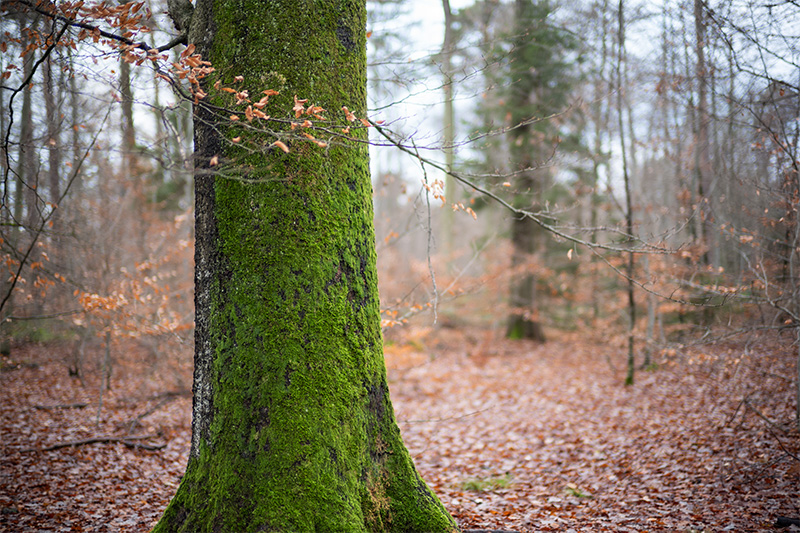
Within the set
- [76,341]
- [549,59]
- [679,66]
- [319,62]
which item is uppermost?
[549,59]

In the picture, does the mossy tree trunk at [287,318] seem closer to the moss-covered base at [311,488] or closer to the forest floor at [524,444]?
the moss-covered base at [311,488]

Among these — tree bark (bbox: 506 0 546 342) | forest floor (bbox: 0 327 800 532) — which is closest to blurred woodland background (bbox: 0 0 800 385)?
tree bark (bbox: 506 0 546 342)

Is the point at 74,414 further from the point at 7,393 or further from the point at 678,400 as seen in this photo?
the point at 678,400

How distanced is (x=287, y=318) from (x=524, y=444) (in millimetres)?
4887

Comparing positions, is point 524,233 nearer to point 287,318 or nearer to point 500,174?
point 500,174

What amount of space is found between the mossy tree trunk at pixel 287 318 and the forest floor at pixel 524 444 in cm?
167

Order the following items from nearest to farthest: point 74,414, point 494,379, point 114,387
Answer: point 74,414, point 114,387, point 494,379

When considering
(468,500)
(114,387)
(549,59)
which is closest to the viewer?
(468,500)

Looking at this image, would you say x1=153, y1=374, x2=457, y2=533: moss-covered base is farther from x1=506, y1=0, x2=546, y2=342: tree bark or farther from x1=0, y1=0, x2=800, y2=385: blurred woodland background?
x1=506, y1=0, x2=546, y2=342: tree bark

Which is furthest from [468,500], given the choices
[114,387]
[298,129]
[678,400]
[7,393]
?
[7,393]

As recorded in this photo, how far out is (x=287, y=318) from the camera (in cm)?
254

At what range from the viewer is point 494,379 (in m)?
10.5

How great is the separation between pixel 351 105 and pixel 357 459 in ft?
7.10

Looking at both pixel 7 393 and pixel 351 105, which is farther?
pixel 7 393
